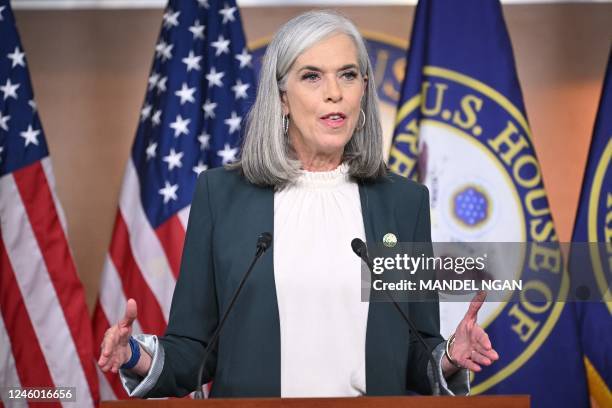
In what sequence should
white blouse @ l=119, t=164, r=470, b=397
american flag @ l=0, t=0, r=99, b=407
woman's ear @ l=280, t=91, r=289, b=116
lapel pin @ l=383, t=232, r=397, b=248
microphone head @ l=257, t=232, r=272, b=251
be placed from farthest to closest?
american flag @ l=0, t=0, r=99, b=407 → woman's ear @ l=280, t=91, r=289, b=116 → lapel pin @ l=383, t=232, r=397, b=248 → white blouse @ l=119, t=164, r=470, b=397 → microphone head @ l=257, t=232, r=272, b=251

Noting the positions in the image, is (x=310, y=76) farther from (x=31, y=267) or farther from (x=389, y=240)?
(x=31, y=267)

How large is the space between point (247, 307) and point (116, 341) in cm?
40

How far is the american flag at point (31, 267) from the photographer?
139 inches

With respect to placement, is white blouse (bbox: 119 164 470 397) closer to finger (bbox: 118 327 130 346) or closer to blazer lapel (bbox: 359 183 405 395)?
blazer lapel (bbox: 359 183 405 395)

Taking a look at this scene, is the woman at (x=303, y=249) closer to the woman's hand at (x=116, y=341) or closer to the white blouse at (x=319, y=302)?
the white blouse at (x=319, y=302)

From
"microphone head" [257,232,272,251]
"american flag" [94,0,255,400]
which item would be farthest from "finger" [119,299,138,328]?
"american flag" [94,0,255,400]

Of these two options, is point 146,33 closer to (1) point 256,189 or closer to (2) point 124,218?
(2) point 124,218

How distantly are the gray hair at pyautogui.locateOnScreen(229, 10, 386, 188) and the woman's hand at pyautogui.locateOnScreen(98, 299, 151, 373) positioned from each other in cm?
59

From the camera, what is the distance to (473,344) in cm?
168

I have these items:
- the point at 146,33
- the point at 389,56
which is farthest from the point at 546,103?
Answer: the point at 146,33

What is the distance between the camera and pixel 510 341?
11.5 ft

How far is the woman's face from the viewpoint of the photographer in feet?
6.70

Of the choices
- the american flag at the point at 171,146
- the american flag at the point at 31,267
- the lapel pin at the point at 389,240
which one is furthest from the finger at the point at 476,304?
the american flag at the point at 31,267

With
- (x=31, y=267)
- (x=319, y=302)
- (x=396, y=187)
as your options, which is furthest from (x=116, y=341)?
(x=31, y=267)
